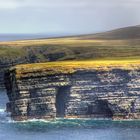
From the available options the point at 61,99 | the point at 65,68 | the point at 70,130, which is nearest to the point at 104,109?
the point at 61,99

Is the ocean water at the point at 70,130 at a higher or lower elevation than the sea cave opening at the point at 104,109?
lower

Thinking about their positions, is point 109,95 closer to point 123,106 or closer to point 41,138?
point 123,106

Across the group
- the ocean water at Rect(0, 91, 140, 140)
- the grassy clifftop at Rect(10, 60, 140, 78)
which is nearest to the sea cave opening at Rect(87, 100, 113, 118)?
the ocean water at Rect(0, 91, 140, 140)

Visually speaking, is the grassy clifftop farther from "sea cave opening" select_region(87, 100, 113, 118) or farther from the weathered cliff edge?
"sea cave opening" select_region(87, 100, 113, 118)

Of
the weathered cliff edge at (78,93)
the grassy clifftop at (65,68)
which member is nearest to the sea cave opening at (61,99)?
the weathered cliff edge at (78,93)

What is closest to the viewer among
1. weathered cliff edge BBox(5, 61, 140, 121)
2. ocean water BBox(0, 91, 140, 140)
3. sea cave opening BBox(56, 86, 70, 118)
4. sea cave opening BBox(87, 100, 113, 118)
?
ocean water BBox(0, 91, 140, 140)

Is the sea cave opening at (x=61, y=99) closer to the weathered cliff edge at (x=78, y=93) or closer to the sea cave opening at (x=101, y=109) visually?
the weathered cliff edge at (x=78, y=93)

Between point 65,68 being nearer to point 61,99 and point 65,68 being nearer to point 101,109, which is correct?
point 61,99
